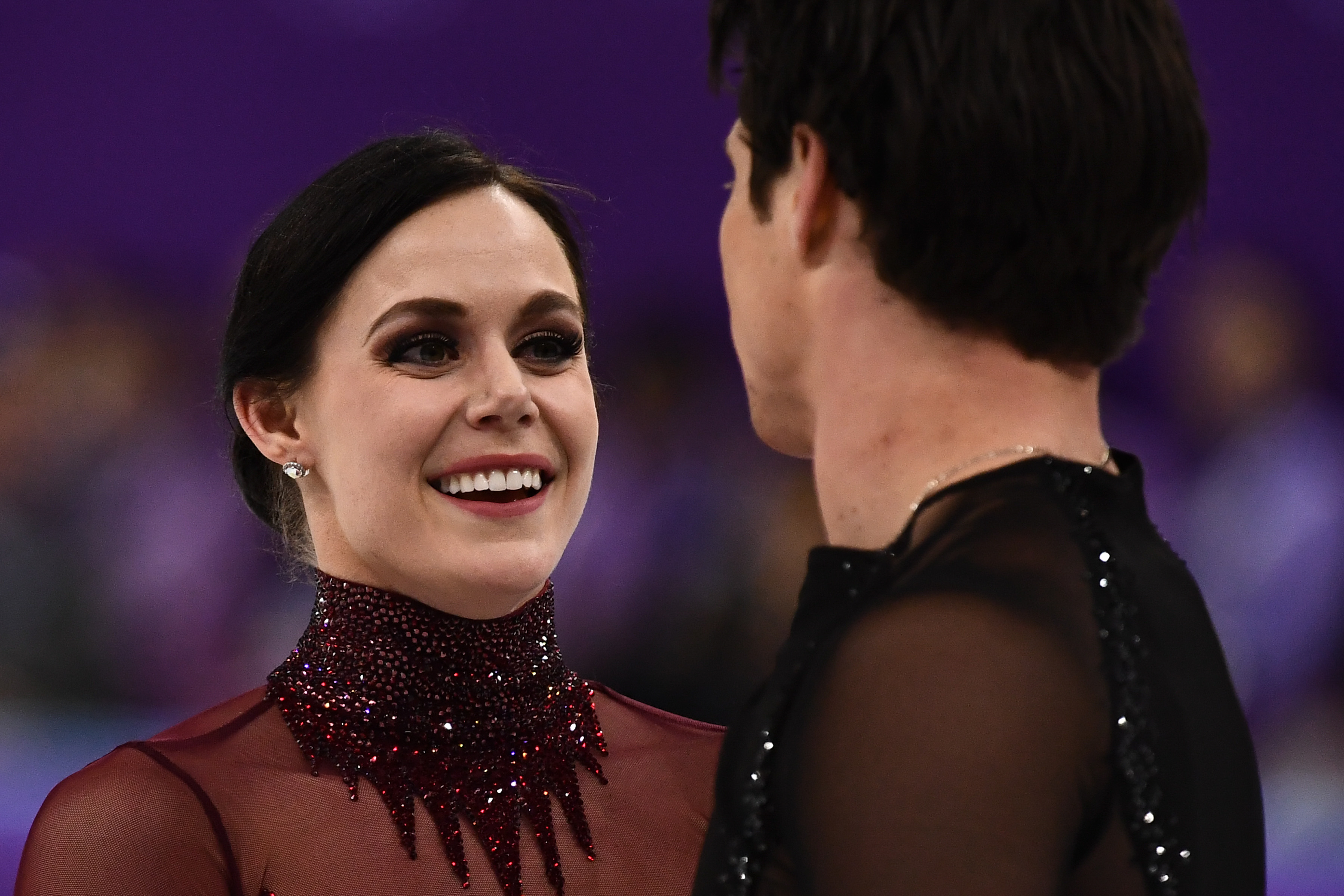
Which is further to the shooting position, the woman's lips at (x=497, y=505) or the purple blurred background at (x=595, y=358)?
the purple blurred background at (x=595, y=358)

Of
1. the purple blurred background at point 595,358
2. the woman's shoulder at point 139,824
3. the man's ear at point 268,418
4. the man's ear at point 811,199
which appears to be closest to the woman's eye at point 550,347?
the man's ear at point 268,418

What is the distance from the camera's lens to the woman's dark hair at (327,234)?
1.81 meters

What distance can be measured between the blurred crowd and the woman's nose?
4.05ft

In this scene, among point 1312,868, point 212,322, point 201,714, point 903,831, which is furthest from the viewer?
point 212,322

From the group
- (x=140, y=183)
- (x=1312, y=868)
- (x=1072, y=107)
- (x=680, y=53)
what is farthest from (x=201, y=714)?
(x=1312, y=868)

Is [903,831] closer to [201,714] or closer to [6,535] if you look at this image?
[201,714]

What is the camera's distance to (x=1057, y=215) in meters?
0.91

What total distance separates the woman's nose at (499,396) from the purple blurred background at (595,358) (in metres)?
1.30

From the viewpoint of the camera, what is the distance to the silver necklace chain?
3.09 ft

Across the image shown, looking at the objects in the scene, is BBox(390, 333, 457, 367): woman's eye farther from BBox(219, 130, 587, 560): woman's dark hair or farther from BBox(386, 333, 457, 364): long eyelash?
BBox(219, 130, 587, 560): woman's dark hair

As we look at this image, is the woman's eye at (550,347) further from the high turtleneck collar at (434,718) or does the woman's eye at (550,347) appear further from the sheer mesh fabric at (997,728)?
the sheer mesh fabric at (997,728)

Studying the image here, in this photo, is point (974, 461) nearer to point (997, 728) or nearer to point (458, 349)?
point (997, 728)

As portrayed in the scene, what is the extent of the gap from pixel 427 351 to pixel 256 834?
1.95 feet

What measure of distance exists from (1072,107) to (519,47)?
236cm
